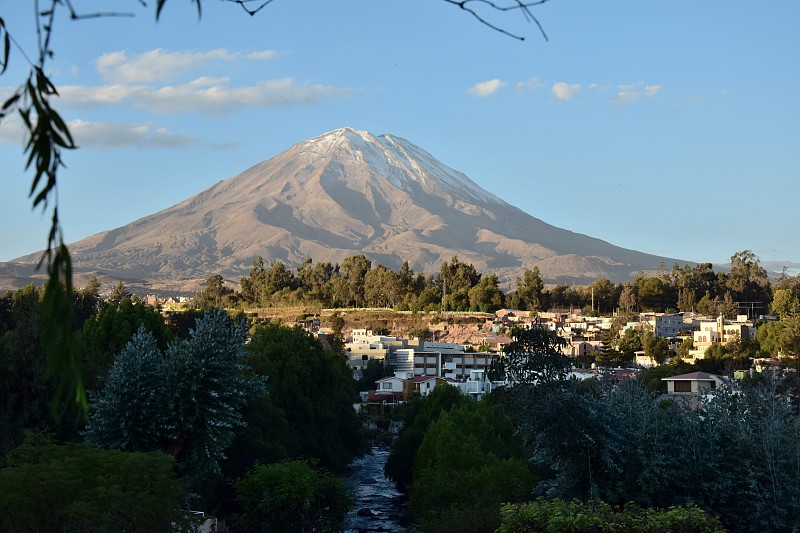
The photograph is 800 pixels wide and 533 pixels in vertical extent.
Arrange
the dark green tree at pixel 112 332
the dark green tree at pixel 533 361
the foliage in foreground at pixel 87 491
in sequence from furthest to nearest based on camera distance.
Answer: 1. the dark green tree at pixel 112 332
2. the dark green tree at pixel 533 361
3. the foliage in foreground at pixel 87 491

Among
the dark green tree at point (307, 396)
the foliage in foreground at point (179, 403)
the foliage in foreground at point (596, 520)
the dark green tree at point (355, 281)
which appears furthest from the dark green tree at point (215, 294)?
the foliage in foreground at point (596, 520)

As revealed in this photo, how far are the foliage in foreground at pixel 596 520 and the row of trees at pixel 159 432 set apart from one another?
19.7ft

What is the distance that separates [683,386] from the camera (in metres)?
47.9

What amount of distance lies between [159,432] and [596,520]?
11111 mm

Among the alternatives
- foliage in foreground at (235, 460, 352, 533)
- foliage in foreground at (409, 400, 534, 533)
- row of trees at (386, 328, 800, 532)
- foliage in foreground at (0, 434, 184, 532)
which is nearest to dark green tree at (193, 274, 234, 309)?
foliage in foreground at (409, 400, 534, 533)

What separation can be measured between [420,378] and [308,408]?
Result: 2951 centimetres

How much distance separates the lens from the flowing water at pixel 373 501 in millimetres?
32719

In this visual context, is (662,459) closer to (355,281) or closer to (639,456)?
(639,456)

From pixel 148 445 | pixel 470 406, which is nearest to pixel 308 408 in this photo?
pixel 470 406

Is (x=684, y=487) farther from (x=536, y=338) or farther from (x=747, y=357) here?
(x=747, y=357)

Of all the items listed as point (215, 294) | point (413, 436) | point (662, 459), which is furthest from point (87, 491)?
point (215, 294)

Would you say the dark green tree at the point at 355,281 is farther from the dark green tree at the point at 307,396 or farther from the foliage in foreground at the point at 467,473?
the foliage in foreground at the point at 467,473

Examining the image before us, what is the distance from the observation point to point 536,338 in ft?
72.4

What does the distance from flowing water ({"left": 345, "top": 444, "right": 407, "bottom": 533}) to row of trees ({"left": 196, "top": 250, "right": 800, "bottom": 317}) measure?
187ft
